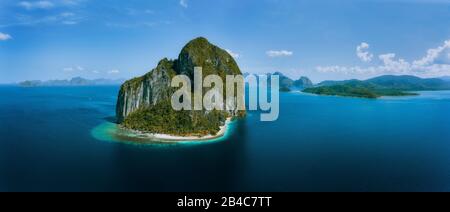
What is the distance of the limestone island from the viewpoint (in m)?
42.6

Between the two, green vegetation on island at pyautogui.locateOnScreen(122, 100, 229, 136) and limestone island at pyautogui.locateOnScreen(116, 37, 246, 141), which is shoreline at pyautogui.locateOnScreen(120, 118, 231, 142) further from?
green vegetation on island at pyautogui.locateOnScreen(122, 100, 229, 136)

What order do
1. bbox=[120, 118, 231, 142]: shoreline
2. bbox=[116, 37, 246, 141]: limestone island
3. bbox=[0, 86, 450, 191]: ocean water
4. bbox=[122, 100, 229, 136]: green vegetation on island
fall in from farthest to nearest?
bbox=[116, 37, 246, 141]: limestone island → bbox=[122, 100, 229, 136]: green vegetation on island → bbox=[120, 118, 231, 142]: shoreline → bbox=[0, 86, 450, 191]: ocean water

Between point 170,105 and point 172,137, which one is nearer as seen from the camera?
point 172,137

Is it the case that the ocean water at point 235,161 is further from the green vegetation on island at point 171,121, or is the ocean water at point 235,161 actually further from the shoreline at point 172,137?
the green vegetation on island at point 171,121

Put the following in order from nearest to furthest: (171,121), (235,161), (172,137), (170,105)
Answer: (235,161) → (172,137) → (171,121) → (170,105)

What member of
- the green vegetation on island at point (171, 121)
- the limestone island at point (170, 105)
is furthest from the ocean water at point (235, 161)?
the limestone island at point (170, 105)

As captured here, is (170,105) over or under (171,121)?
over

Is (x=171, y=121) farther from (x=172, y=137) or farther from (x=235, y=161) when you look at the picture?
(x=235, y=161)

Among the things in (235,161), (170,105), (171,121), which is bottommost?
(235,161)

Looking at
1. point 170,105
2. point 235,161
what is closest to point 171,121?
point 170,105

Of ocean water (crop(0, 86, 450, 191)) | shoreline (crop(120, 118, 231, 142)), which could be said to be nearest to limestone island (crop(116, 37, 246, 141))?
shoreline (crop(120, 118, 231, 142))

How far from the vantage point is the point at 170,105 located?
47969mm
